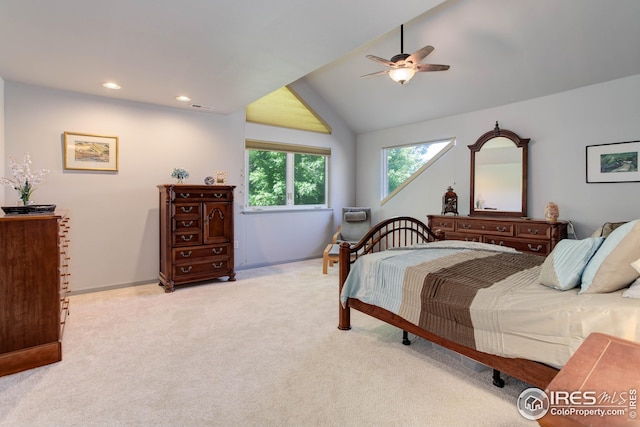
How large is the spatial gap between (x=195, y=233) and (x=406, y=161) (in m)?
3.75

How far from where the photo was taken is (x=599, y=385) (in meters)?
0.83

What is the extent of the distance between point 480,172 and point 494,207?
0.54 metres

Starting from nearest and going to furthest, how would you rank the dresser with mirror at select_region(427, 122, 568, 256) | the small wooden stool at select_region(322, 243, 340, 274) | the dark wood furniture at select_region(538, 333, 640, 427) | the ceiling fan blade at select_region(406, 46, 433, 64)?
the dark wood furniture at select_region(538, 333, 640, 427) < the ceiling fan blade at select_region(406, 46, 433, 64) < the dresser with mirror at select_region(427, 122, 568, 256) < the small wooden stool at select_region(322, 243, 340, 274)

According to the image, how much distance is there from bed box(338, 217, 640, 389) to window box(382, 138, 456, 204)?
2861 millimetres

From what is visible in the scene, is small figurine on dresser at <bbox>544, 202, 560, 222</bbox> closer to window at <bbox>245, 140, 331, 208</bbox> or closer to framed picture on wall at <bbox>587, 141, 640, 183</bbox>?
framed picture on wall at <bbox>587, 141, 640, 183</bbox>

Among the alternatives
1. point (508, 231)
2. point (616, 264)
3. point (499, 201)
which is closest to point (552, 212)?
point (508, 231)

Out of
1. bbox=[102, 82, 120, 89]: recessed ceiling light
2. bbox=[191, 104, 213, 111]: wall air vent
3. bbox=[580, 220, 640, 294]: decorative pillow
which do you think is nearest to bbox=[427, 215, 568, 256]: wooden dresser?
bbox=[580, 220, 640, 294]: decorative pillow

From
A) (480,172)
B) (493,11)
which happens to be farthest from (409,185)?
(493,11)

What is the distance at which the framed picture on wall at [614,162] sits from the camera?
359cm

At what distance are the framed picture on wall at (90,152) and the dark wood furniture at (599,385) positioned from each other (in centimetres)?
475

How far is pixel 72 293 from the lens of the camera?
4027 mm

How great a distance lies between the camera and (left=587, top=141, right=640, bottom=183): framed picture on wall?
3.59 meters

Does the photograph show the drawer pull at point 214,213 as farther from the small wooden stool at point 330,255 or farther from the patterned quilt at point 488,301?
the patterned quilt at point 488,301

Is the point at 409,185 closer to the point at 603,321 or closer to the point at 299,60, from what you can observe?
the point at 299,60
